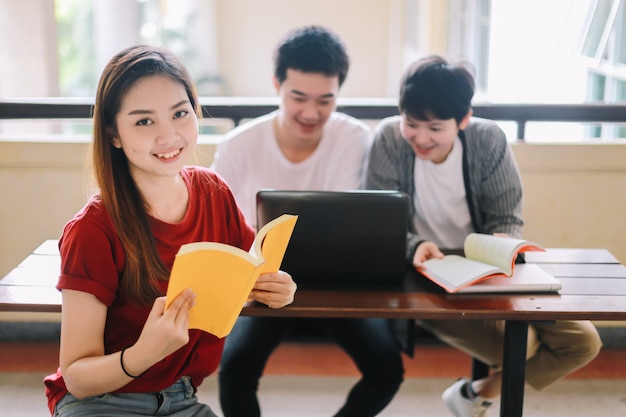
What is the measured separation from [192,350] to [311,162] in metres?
0.85

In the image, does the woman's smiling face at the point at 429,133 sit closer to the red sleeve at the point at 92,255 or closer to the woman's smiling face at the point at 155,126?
the woman's smiling face at the point at 155,126

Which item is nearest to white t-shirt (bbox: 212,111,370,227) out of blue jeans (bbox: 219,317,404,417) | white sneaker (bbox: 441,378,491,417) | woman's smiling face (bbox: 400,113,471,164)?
woman's smiling face (bbox: 400,113,471,164)

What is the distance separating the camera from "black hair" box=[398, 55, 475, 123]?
1.97 m

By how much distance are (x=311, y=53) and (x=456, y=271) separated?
31.2 inches

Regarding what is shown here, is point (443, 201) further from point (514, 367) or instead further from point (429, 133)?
point (514, 367)

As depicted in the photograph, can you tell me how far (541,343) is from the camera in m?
1.99

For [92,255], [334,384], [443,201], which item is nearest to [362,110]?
[443,201]

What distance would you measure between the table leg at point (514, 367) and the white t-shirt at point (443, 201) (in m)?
0.53

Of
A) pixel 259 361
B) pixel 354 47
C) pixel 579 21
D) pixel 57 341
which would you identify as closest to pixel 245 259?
pixel 259 361

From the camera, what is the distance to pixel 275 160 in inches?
88.7

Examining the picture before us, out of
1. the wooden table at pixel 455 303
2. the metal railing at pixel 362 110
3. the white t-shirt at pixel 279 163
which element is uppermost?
the metal railing at pixel 362 110

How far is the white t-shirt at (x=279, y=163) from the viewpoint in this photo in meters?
2.24

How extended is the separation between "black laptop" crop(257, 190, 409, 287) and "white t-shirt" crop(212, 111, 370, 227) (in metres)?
0.60

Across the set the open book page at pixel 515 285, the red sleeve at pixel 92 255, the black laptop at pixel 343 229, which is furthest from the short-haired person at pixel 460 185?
the red sleeve at pixel 92 255
